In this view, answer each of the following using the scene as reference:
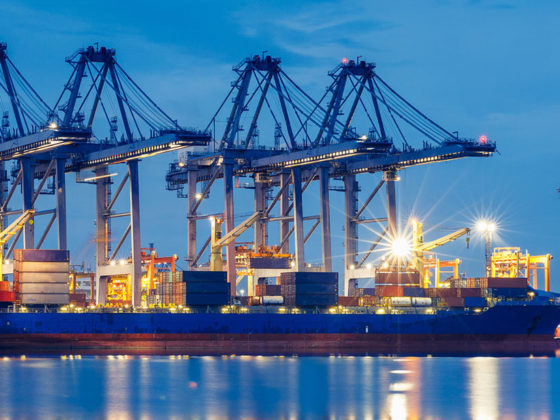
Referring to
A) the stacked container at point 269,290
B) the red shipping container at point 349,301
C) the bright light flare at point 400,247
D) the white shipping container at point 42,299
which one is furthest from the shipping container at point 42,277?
the bright light flare at point 400,247

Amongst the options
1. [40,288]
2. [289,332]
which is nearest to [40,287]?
[40,288]

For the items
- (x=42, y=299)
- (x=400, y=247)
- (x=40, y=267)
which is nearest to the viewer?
(x=40, y=267)

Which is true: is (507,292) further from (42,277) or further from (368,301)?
(42,277)

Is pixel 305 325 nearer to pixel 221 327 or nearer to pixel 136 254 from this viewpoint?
pixel 221 327

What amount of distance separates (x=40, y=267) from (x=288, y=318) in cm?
1522

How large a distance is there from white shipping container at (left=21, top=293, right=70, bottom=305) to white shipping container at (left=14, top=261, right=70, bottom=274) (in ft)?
4.48

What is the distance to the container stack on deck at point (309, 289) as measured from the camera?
69750 millimetres

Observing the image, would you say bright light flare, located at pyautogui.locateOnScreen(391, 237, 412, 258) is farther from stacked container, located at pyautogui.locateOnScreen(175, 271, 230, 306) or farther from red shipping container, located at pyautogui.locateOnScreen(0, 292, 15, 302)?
red shipping container, located at pyautogui.locateOnScreen(0, 292, 15, 302)

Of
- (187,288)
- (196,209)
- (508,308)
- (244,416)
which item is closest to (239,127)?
(196,209)

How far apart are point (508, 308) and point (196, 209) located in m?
23.1

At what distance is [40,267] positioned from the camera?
65.2 m

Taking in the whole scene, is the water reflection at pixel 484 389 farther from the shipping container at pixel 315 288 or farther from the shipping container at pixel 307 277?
the shipping container at pixel 307 277

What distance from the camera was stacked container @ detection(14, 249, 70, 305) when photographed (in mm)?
65062

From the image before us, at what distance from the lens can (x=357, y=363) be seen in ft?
195
